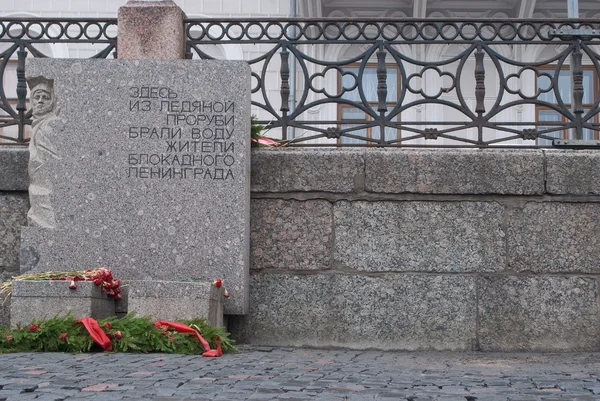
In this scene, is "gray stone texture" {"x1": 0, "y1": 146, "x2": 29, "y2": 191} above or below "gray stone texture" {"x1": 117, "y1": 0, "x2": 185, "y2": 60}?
below

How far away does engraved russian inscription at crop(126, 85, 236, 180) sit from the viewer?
6809 millimetres

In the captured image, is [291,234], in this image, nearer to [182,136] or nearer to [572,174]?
[182,136]

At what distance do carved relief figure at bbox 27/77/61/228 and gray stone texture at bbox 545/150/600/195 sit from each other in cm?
354

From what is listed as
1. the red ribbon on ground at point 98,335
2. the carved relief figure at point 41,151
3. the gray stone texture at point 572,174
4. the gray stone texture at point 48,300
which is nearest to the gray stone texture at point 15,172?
the carved relief figure at point 41,151

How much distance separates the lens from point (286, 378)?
4883 mm

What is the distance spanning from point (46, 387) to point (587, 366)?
334 centimetres

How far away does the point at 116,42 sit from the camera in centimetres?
756

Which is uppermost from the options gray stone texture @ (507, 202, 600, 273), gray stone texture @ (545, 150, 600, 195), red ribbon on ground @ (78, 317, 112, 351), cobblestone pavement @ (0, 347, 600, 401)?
gray stone texture @ (545, 150, 600, 195)

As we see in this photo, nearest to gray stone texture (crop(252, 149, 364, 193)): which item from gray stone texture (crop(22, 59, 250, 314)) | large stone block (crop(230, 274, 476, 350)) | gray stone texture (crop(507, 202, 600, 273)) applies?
gray stone texture (crop(22, 59, 250, 314))

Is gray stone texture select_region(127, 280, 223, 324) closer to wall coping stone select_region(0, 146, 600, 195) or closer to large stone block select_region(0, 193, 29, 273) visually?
wall coping stone select_region(0, 146, 600, 195)

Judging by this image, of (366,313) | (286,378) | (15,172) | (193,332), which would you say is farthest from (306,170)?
(286,378)

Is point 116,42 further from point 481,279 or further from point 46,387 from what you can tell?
point 46,387

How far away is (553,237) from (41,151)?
147 inches

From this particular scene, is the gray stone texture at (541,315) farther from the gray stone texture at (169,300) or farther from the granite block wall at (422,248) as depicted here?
the gray stone texture at (169,300)
